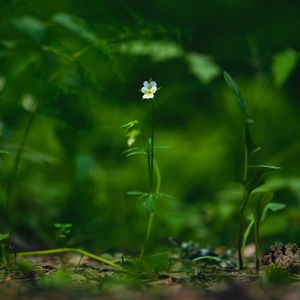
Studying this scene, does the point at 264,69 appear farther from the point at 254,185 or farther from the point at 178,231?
the point at 254,185

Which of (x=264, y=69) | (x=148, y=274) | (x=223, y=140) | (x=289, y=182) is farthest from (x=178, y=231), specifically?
(x=223, y=140)

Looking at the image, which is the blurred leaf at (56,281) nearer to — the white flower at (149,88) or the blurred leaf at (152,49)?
the white flower at (149,88)

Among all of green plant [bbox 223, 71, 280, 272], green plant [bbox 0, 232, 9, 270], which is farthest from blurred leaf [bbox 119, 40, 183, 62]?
green plant [bbox 0, 232, 9, 270]

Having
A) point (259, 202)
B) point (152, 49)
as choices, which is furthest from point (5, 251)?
point (152, 49)

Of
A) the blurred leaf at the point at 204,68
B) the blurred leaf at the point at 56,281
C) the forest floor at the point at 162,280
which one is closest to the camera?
the forest floor at the point at 162,280

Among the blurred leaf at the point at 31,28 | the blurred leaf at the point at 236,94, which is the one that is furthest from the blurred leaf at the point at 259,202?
the blurred leaf at the point at 31,28

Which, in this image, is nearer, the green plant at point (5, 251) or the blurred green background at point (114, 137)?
the green plant at point (5, 251)
